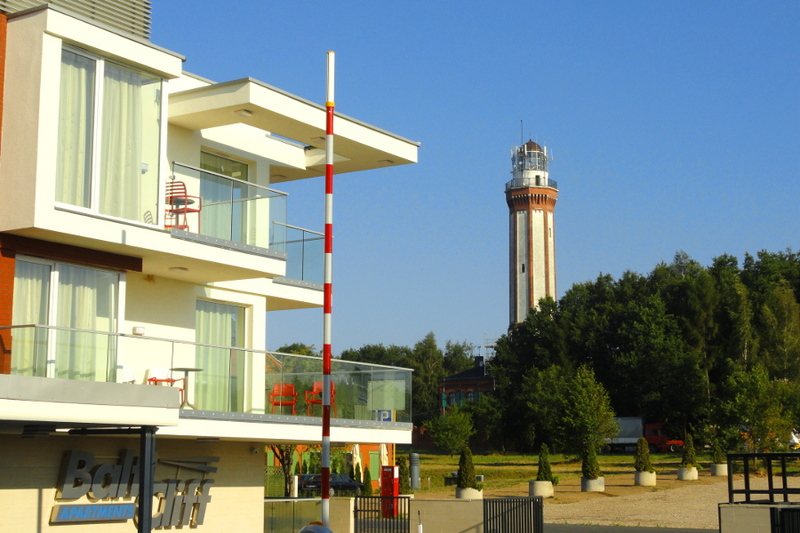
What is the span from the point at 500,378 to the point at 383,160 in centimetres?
8324

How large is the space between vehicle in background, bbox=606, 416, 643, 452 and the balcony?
69.7 metres

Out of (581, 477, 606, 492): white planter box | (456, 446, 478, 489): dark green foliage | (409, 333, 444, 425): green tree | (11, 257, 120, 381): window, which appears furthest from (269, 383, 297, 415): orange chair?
(409, 333, 444, 425): green tree

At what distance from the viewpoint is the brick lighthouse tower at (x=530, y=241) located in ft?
400

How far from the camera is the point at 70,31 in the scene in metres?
18.7

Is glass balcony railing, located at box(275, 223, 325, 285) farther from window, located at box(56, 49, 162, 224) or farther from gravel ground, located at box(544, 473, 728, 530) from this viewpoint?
gravel ground, located at box(544, 473, 728, 530)

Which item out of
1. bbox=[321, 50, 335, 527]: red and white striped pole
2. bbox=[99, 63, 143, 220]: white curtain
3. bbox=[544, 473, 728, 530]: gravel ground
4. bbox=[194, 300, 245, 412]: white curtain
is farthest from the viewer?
bbox=[544, 473, 728, 530]: gravel ground

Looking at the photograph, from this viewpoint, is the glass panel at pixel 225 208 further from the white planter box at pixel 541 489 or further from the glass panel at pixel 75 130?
the white planter box at pixel 541 489

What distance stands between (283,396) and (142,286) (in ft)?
12.1

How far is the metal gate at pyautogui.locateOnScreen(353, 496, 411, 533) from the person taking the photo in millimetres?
27325

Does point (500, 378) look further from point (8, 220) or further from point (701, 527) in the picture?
point (8, 220)

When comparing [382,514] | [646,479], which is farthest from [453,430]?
[382,514]

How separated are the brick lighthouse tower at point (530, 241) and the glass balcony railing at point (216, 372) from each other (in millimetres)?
96984

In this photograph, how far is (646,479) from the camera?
49.2 m

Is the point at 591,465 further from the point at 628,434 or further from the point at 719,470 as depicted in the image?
the point at 628,434
